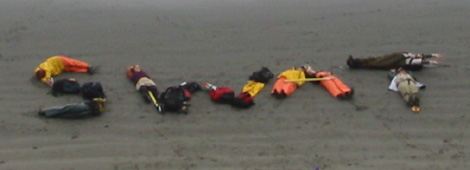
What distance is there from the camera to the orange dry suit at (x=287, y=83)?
14258mm

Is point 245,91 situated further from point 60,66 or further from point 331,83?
point 60,66

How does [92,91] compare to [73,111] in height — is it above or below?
above

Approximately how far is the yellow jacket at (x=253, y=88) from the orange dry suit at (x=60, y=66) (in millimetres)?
3190

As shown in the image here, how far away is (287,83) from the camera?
572 inches

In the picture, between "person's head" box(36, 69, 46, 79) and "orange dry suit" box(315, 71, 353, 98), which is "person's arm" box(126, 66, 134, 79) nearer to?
"person's head" box(36, 69, 46, 79)

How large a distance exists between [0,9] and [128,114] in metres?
5.94

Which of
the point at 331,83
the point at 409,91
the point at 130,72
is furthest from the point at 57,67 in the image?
the point at 409,91

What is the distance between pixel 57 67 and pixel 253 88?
12.5ft

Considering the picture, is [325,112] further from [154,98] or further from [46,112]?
[46,112]

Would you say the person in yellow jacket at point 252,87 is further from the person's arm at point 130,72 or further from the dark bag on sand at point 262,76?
the person's arm at point 130,72

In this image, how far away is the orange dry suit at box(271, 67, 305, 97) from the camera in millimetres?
14258

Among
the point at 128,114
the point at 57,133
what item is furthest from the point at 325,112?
the point at 57,133

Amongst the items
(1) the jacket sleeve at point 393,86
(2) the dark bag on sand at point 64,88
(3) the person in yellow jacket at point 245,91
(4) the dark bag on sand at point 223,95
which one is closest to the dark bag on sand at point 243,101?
(3) the person in yellow jacket at point 245,91

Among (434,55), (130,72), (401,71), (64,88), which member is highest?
(434,55)
